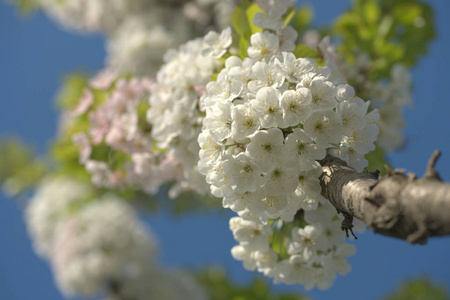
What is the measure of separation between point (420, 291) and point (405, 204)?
3856mm

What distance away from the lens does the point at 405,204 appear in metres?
0.55

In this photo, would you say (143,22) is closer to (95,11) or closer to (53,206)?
(95,11)

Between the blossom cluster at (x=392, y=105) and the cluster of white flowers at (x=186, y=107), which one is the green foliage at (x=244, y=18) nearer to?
the cluster of white flowers at (x=186, y=107)

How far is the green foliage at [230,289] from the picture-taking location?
2.74m

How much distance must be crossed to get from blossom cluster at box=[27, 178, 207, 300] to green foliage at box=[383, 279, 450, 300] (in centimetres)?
212

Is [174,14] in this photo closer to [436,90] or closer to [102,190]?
[102,190]

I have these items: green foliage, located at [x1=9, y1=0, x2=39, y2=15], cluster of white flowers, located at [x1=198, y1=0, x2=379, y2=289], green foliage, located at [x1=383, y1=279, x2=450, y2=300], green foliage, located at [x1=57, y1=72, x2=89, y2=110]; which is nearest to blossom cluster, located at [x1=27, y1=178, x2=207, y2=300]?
green foliage, located at [x1=57, y1=72, x2=89, y2=110]

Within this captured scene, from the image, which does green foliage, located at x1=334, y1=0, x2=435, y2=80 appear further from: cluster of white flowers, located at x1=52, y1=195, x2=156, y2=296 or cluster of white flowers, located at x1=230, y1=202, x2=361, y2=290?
cluster of white flowers, located at x1=52, y1=195, x2=156, y2=296

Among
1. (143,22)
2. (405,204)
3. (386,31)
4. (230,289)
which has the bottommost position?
(405,204)

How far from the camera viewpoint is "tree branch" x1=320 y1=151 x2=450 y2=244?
0.52 metres

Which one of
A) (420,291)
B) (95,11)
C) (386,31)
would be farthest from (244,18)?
(420,291)

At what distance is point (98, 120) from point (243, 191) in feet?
2.93

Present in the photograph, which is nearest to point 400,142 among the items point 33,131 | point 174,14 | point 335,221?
point 335,221

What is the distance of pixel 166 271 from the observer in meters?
2.89
